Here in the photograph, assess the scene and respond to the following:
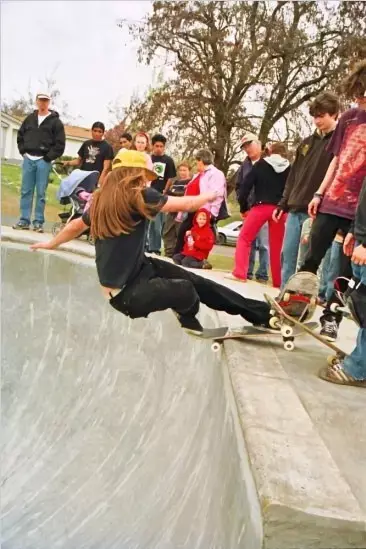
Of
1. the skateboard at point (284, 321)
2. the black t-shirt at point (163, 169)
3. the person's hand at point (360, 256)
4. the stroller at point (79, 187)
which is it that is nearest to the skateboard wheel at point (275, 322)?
the skateboard at point (284, 321)

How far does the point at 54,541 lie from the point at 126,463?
547 mm

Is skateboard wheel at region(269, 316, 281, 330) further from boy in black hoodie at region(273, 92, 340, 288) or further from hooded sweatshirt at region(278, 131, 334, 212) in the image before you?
hooded sweatshirt at region(278, 131, 334, 212)

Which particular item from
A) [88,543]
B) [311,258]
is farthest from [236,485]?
[311,258]

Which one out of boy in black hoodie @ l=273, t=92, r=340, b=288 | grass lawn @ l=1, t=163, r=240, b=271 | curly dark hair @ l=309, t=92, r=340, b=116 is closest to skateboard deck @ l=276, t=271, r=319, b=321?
boy in black hoodie @ l=273, t=92, r=340, b=288

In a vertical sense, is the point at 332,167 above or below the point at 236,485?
above

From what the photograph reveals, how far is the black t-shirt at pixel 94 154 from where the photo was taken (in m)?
9.08

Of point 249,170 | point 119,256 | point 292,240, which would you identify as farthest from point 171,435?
point 249,170

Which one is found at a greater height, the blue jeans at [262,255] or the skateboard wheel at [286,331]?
the skateboard wheel at [286,331]

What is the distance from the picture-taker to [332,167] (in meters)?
4.05

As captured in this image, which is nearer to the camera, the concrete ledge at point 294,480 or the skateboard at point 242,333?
the concrete ledge at point 294,480

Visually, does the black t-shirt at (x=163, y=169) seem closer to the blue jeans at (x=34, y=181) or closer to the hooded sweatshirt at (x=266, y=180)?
the blue jeans at (x=34, y=181)

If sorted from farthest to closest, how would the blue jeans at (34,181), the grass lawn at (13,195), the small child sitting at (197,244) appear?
the grass lawn at (13,195), the blue jeans at (34,181), the small child sitting at (197,244)

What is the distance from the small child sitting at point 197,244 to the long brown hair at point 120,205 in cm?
420

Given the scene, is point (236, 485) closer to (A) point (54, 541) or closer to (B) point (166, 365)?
(A) point (54, 541)
